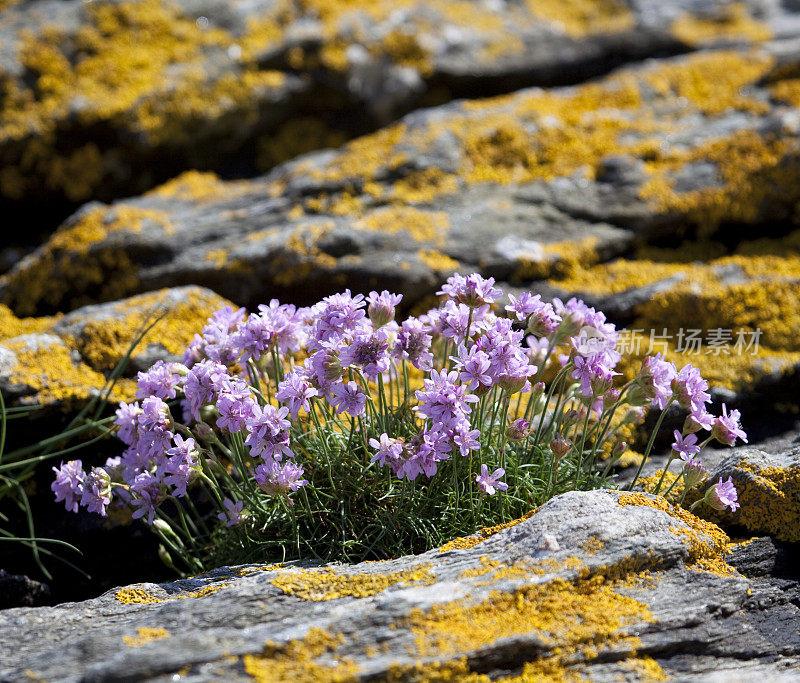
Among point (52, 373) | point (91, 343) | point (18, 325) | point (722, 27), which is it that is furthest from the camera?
point (722, 27)

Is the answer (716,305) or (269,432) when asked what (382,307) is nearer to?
(269,432)

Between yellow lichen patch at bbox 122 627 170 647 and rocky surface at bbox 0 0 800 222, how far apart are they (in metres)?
4.22

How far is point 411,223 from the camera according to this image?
4.60 metres

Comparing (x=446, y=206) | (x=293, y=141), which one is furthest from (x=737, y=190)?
(x=293, y=141)

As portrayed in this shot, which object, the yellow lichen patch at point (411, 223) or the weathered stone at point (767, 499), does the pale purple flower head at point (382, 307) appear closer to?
the weathered stone at point (767, 499)

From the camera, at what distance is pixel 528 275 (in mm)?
4391

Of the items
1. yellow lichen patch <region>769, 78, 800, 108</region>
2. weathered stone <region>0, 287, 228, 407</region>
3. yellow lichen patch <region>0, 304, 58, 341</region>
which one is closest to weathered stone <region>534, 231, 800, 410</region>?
yellow lichen patch <region>769, 78, 800, 108</region>

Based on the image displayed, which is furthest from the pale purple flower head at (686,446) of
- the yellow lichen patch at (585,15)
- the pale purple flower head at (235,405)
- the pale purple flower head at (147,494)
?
the yellow lichen patch at (585,15)

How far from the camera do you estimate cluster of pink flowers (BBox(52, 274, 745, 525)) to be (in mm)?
2682

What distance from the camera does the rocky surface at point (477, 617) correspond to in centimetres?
208

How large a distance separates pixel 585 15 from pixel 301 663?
259 inches

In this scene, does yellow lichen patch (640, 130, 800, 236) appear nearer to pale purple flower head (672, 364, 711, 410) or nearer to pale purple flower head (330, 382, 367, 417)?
pale purple flower head (672, 364, 711, 410)

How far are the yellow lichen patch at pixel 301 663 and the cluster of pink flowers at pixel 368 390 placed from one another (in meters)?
0.70

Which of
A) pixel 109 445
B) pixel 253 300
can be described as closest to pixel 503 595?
pixel 109 445
